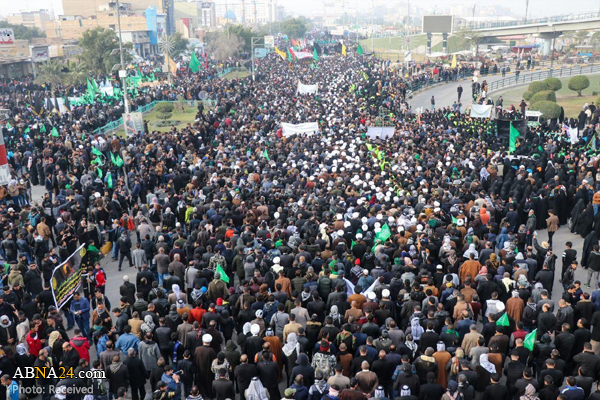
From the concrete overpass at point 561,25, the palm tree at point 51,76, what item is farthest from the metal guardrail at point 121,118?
the concrete overpass at point 561,25

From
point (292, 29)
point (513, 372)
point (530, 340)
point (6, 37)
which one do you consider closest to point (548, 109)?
point (530, 340)

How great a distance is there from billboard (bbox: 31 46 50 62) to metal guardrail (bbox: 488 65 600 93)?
43.2 metres

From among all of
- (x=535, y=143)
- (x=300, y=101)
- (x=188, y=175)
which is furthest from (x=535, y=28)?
(x=188, y=175)

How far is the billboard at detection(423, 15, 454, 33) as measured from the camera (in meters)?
89.4

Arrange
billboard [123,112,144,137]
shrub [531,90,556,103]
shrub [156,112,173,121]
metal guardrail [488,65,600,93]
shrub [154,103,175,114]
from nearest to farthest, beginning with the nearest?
billboard [123,112,144,137] < shrub [156,112,173,121] < shrub [531,90,556,103] < shrub [154,103,175,114] < metal guardrail [488,65,600,93]

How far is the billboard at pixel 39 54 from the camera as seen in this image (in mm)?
59438

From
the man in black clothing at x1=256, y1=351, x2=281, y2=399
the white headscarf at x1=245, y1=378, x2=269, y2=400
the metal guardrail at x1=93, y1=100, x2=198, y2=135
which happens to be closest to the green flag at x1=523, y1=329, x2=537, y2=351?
the man in black clothing at x1=256, y1=351, x2=281, y2=399

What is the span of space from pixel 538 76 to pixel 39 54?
48.6m

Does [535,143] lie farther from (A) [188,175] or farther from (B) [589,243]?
(A) [188,175]

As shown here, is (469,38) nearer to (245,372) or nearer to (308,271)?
(308,271)

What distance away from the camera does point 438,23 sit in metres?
90.1

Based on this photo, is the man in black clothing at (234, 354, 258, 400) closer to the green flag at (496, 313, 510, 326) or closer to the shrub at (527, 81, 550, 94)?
the green flag at (496, 313, 510, 326)

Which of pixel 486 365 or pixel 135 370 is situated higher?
pixel 486 365

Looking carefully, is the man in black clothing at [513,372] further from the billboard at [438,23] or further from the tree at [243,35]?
the billboard at [438,23]
